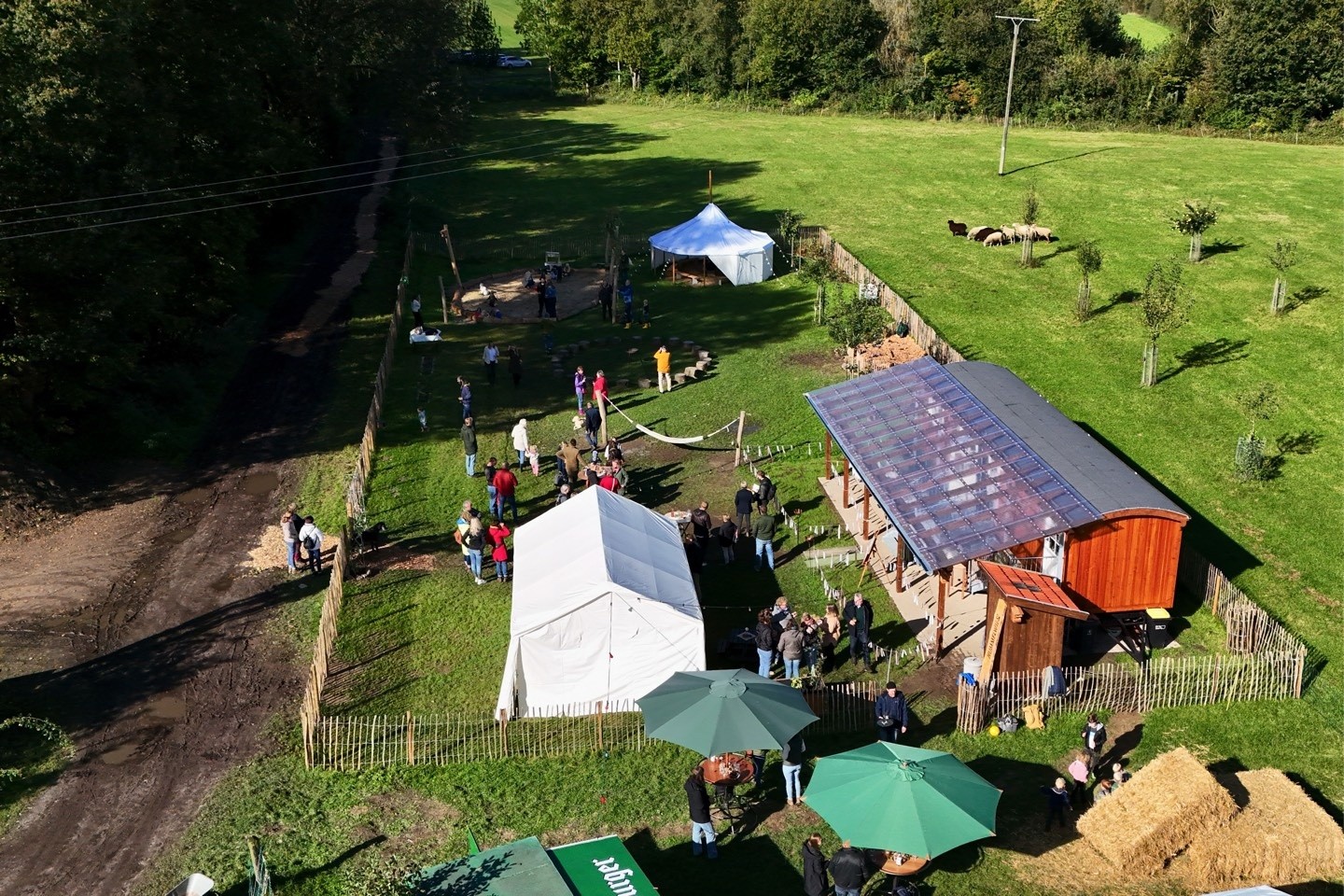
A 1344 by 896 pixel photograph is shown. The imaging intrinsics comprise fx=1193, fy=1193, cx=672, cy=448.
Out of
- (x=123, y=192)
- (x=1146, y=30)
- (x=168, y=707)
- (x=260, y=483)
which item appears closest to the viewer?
(x=168, y=707)

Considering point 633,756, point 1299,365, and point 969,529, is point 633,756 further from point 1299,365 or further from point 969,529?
point 1299,365

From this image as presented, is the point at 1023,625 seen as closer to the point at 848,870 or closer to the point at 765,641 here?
the point at 765,641

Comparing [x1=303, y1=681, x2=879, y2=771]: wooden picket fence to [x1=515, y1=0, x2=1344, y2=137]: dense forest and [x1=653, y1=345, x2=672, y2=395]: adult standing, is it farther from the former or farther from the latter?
[x1=515, y1=0, x2=1344, y2=137]: dense forest

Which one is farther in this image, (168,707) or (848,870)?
(168,707)

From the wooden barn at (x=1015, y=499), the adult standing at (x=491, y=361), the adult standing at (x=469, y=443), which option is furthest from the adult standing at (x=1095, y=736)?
the adult standing at (x=491, y=361)

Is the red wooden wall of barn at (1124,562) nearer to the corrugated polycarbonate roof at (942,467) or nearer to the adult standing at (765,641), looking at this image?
the corrugated polycarbonate roof at (942,467)

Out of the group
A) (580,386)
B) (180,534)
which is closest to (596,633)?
(180,534)
